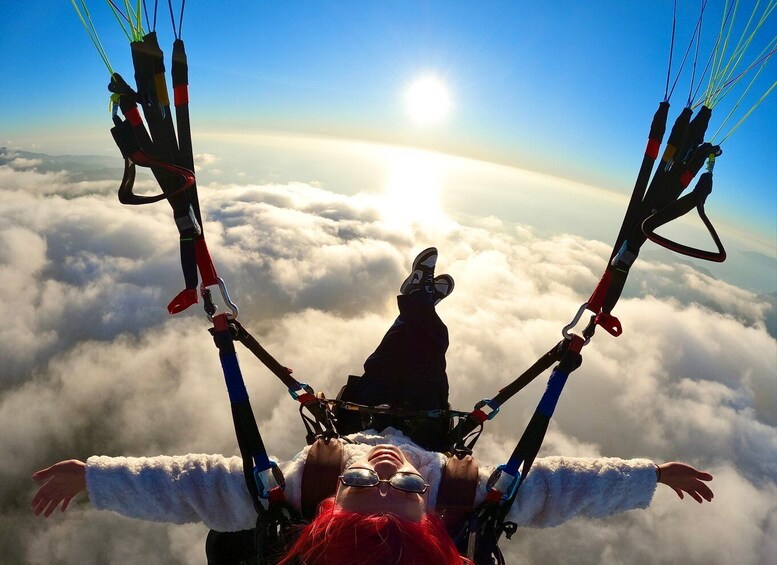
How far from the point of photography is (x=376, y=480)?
1829mm

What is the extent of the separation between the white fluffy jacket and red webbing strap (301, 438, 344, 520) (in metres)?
0.09

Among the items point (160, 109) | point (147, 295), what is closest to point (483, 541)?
point (160, 109)

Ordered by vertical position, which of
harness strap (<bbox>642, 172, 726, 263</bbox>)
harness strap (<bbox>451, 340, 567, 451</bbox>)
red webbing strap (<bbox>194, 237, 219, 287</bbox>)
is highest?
harness strap (<bbox>642, 172, 726, 263</bbox>)

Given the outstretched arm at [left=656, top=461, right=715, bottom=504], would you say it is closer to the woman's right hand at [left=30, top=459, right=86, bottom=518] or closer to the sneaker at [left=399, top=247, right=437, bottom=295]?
the sneaker at [left=399, top=247, right=437, bottom=295]

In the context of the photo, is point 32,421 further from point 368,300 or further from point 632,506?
point 632,506

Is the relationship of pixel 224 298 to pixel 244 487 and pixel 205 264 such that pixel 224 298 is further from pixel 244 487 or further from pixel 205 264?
pixel 244 487

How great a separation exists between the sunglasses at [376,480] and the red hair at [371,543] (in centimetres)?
15

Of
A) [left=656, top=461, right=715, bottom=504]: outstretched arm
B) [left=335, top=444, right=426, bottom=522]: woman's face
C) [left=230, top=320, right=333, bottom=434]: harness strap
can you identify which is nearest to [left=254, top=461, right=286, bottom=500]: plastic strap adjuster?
[left=335, top=444, right=426, bottom=522]: woman's face

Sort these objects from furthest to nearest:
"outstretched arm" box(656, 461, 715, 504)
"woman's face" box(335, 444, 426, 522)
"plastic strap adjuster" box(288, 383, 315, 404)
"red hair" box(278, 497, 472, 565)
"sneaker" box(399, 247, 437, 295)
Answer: "sneaker" box(399, 247, 437, 295), "plastic strap adjuster" box(288, 383, 315, 404), "outstretched arm" box(656, 461, 715, 504), "woman's face" box(335, 444, 426, 522), "red hair" box(278, 497, 472, 565)

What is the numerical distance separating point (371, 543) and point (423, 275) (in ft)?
10.6

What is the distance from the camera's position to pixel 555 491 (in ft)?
7.61

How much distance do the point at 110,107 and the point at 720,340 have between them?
202330 mm

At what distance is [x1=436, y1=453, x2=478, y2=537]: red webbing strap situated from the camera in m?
2.15

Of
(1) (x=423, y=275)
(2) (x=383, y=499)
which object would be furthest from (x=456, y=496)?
(1) (x=423, y=275)
